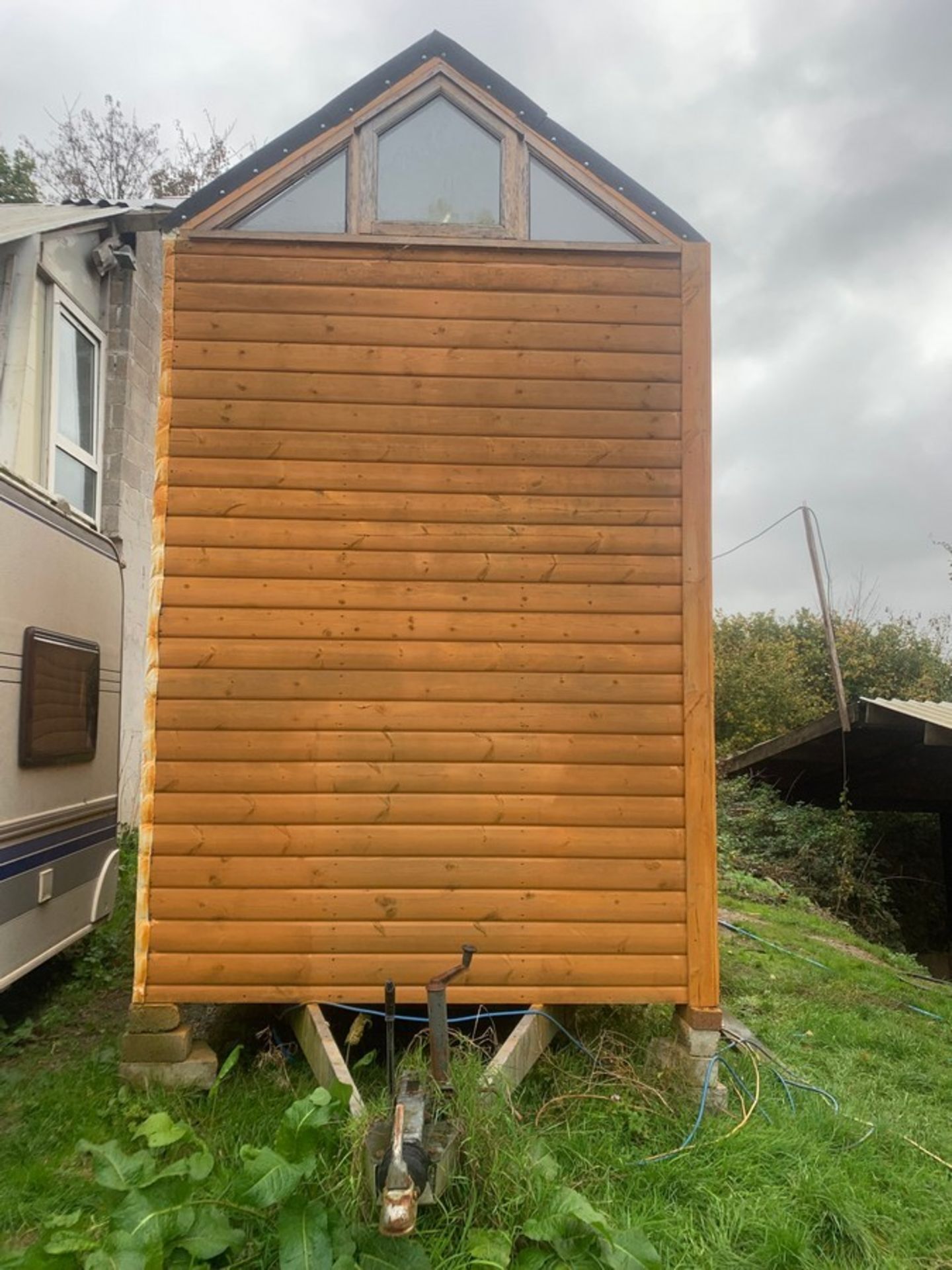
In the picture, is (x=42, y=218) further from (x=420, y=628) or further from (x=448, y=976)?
(x=448, y=976)

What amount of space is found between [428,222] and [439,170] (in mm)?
307

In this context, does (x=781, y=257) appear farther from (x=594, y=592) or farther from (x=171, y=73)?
(x=594, y=592)

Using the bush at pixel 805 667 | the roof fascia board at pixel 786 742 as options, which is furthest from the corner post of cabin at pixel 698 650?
the bush at pixel 805 667

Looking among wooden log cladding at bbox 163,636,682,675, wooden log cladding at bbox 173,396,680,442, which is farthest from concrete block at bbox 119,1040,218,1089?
wooden log cladding at bbox 173,396,680,442

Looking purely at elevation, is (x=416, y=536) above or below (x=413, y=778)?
above

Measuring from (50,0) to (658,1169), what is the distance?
15679mm

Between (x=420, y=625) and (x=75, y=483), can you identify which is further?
(x=75, y=483)

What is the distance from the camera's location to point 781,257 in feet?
91.1

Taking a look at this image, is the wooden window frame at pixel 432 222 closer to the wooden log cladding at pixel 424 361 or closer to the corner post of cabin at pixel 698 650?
the wooden log cladding at pixel 424 361

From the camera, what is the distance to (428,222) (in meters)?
4.67

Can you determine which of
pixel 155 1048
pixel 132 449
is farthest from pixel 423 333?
pixel 132 449

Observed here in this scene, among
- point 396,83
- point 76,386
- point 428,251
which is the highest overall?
point 396,83

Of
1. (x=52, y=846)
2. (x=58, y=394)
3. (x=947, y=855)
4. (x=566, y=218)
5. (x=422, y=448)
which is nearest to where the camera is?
(x=422, y=448)

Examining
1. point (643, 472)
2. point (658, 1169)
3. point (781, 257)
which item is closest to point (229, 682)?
point (643, 472)
